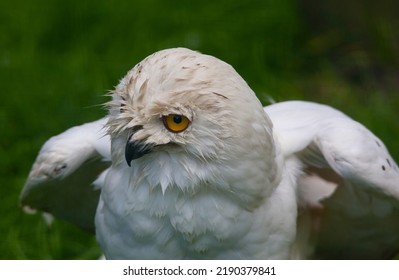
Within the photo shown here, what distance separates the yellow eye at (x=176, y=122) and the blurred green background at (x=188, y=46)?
2357 mm

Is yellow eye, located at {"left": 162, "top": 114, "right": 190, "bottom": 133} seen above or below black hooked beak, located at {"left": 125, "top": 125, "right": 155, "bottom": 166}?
above

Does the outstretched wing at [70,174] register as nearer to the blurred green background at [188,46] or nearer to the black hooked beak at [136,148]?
the black hooked beak at [136,148]

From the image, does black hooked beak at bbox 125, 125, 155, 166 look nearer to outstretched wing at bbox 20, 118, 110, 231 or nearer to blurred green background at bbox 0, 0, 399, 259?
outstretched wing at bbox 20, 118, 110, 231

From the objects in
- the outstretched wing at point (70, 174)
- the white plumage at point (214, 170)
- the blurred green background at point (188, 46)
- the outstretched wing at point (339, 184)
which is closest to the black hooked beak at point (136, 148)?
the white plumage at point (214, 170)

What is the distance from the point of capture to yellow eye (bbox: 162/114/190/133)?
13.2 feet

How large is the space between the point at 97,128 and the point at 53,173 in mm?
284

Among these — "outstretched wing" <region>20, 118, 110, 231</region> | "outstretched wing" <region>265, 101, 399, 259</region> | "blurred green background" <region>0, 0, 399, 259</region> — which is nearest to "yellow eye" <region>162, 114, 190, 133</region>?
"outstretched wing" <region>20, 118, 110, 231</region>

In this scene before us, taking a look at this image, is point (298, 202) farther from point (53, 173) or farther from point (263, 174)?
point (53, 173)

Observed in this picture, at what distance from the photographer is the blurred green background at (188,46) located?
6820 millimetres

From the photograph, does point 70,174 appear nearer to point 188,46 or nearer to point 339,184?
point 339,184

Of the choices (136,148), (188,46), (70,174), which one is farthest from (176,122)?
(188,46)

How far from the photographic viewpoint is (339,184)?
486 centimetres

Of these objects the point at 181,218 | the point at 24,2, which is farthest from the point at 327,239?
the point at 24,2
